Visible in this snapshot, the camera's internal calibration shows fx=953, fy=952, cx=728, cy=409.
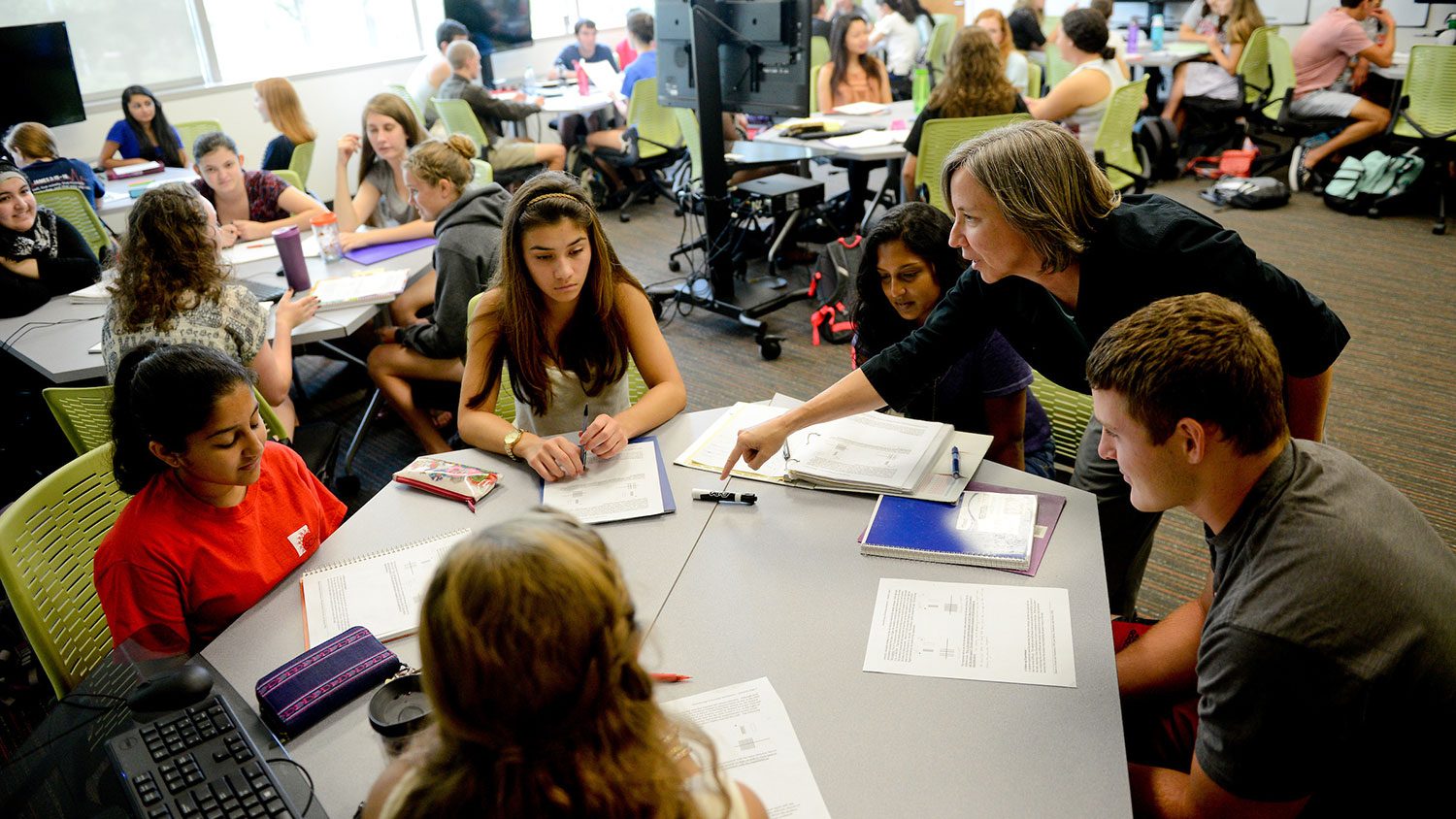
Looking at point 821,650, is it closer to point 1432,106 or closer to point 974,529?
point 974,529

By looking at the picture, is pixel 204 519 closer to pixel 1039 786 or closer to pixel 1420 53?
pixel 1039 786

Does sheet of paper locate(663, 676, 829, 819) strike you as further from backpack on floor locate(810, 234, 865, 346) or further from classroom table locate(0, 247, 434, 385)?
backpack on floor locate(810, 234, 865, 346)

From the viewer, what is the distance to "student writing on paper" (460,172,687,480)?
2127 millimetres

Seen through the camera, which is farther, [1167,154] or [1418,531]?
[1167,154]

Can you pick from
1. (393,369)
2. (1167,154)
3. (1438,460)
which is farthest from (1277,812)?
(1167,154)

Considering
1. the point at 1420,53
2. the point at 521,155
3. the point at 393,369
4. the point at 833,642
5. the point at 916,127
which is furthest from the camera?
the point at 521,155

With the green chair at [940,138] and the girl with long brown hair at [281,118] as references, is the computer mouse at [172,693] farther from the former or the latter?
the girl with long brown hair at [281,118]

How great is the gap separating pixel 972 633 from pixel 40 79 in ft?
20.6

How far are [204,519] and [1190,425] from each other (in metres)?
1.57

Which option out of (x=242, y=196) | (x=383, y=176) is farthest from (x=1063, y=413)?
(x=242, y=196)

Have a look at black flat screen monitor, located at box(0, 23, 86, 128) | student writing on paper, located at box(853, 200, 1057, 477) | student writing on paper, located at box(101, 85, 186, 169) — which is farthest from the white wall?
student writing on paper, located at box(853, 200, 1057, 477)

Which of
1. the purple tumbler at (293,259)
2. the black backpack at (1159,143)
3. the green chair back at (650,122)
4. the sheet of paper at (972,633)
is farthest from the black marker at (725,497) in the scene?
the black backpack at (1159,143)

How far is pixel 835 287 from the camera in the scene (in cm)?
406

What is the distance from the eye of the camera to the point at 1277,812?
1123 millimetres
